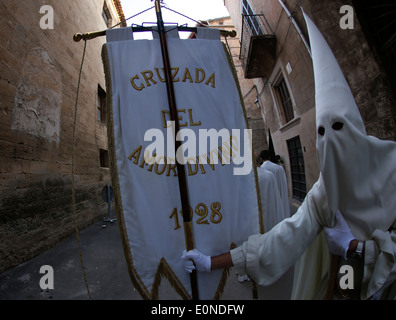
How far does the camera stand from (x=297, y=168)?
7988mm

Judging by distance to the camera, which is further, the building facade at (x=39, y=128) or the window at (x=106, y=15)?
the window at (x=106, y=15)

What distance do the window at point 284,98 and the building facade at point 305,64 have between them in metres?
0.04

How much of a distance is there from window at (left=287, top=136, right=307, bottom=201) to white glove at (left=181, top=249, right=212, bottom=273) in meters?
7.23

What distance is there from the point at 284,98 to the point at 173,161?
343 inches

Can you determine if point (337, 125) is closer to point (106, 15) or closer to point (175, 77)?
point (175, 77)

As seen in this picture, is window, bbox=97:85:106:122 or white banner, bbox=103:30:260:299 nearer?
white banner, bbox=103:30:260:299

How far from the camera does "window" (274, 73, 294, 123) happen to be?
812 cm

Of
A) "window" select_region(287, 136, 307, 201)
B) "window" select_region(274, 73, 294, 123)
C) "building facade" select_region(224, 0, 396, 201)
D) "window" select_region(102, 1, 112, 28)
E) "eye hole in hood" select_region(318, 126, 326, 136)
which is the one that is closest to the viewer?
"eye hole in hood" select_region(318, 126, 326, 136)

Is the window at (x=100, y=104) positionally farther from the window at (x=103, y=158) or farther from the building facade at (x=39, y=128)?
the building facade at (x=39, y=128)

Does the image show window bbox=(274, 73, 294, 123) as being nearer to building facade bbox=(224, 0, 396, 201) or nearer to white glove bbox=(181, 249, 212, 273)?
building facade bbox=(224, 0, 396, 201)

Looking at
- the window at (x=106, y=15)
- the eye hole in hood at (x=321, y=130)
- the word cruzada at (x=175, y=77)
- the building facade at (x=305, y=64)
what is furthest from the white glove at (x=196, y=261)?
the window at (x=106, y=15)

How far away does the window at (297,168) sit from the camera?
7.49 m

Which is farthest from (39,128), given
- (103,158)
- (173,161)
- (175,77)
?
(173,161)

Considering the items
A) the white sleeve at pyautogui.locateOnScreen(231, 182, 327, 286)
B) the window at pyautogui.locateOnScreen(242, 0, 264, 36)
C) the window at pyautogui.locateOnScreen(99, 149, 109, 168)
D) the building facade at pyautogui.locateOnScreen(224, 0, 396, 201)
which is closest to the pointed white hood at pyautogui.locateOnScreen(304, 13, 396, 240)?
the white sleeve at pyautogui.locateOnScreen(231, 182, 327, 286)
